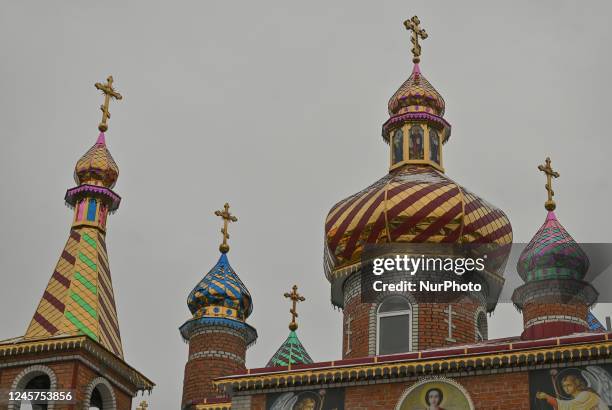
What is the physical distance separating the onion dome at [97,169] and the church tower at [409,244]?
19.4ft

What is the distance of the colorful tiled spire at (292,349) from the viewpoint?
3269 centimetres

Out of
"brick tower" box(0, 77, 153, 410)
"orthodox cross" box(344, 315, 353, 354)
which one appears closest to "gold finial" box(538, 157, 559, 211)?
"orthodox cross" box(344, 315, 353, 354)

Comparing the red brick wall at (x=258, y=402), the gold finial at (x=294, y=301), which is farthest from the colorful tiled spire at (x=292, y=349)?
the red brick wall at (x=258, y=402)

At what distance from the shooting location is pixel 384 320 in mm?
26375

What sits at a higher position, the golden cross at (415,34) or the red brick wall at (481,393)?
the golden cross at (415,34)

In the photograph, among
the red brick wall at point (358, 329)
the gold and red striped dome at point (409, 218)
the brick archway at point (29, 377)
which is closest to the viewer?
the red brick wall at point (358, 329)

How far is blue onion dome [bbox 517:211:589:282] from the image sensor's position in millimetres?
26406

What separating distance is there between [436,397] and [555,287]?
5.54m

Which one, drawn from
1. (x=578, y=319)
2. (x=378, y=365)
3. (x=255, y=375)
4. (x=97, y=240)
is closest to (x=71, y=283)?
(x=97, y=240)

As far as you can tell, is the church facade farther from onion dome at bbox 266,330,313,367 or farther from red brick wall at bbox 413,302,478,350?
onion dome at bbox 266,330,313,367

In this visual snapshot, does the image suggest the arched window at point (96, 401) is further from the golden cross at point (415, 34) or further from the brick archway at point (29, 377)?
the golden cross at point (415, 34)

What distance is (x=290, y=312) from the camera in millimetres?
33562

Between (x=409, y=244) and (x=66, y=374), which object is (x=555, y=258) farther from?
(x=66, y=374)

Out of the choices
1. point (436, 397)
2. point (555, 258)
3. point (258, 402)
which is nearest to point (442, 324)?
point (555, 258)
